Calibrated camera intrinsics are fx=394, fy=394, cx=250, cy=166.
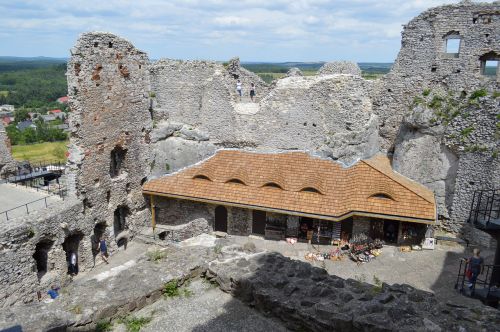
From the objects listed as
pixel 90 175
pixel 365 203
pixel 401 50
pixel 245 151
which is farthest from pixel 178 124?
pixel 401 50

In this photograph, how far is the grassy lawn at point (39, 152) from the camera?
55.5 meters

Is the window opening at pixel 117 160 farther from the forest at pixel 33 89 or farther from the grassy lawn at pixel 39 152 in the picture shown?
the forest at pixel 33 89

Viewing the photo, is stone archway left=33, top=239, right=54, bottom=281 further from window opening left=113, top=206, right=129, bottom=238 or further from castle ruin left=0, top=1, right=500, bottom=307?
window opening left=113, top=206, right=129, bottom=238

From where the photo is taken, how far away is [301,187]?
56.3ft

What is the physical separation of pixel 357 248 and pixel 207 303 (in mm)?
10330

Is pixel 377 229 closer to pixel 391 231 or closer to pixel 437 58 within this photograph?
pixel 391 231

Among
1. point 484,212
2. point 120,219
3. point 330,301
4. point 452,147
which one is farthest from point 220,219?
point 330,301

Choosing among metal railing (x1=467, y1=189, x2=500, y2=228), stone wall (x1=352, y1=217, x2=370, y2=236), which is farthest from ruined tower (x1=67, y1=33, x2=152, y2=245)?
metal railing (x1=467, y1=189, x2=500, y2=228)

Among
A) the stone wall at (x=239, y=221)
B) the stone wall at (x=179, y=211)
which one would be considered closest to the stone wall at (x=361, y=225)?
the stone wall at (x=239, y=221)

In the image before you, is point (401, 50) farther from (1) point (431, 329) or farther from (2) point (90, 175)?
(1) point (431, 329)

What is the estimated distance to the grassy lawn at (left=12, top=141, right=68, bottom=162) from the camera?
55.5 m

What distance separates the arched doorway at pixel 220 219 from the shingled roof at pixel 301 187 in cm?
116

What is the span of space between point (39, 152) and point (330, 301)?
6674cm

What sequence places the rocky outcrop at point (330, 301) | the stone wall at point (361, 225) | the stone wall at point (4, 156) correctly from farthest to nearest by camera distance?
the stone wall at point (4, 156)
the stone wall at point (361, 225)
the rocky outcrop at point (330, 301)
